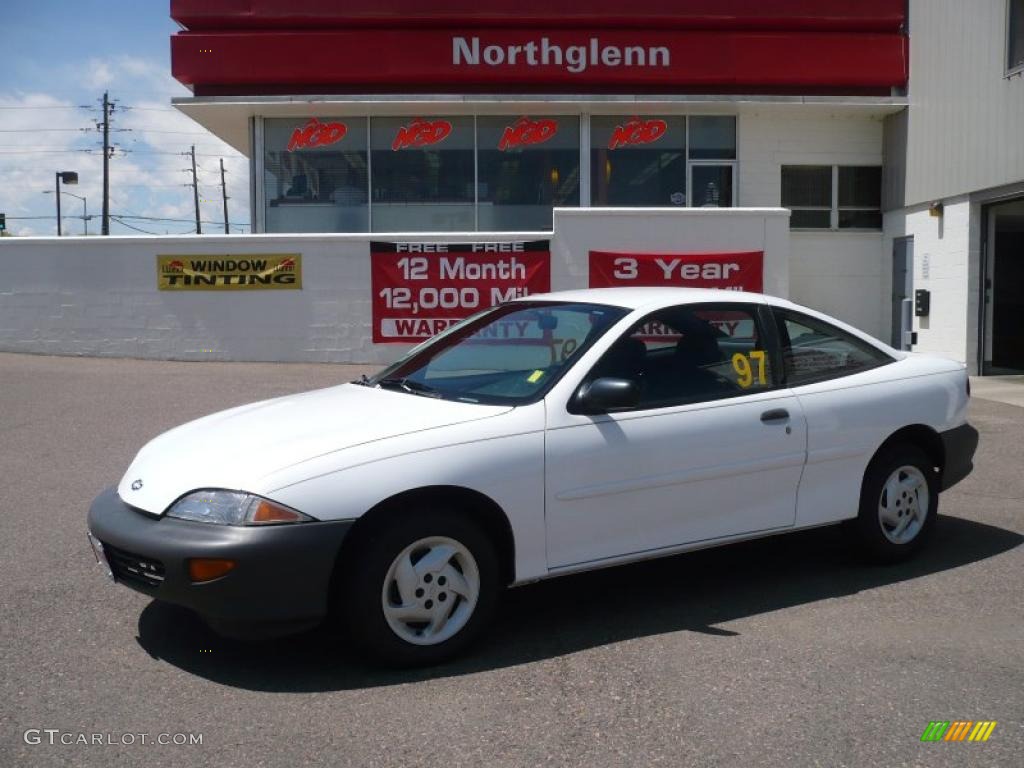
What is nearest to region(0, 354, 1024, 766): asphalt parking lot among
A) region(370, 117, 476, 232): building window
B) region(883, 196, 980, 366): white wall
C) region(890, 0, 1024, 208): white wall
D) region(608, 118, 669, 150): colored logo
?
region(890, 0, 1024, 208): white wall

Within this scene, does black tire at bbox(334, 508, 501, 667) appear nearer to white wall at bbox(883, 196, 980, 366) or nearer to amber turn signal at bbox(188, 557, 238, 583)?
amber turn signal at bbox(188, 557, 238, 583)

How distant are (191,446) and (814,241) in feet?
59.1

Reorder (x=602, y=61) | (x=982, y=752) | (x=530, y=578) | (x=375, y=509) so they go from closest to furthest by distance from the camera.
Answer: (x=982, y=752) → (x=375, y=509) → (x=530, y=578) → (x=602, y=61)

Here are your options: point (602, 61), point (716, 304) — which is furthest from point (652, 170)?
point (716, 304)

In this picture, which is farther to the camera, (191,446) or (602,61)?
(602,61)

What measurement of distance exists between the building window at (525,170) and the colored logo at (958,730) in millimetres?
17029

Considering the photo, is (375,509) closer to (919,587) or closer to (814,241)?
(919,587)

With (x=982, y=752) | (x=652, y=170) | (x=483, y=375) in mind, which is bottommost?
(x=982, y=752)

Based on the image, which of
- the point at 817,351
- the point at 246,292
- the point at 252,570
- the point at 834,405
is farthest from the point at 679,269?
the point at 252,570

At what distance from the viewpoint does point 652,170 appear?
20.8 meters

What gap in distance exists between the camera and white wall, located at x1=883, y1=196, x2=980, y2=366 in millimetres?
16812

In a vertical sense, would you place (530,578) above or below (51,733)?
above

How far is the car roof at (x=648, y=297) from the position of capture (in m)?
5.54

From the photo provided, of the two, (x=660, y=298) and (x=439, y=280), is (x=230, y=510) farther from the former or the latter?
(x=439, y=280)
